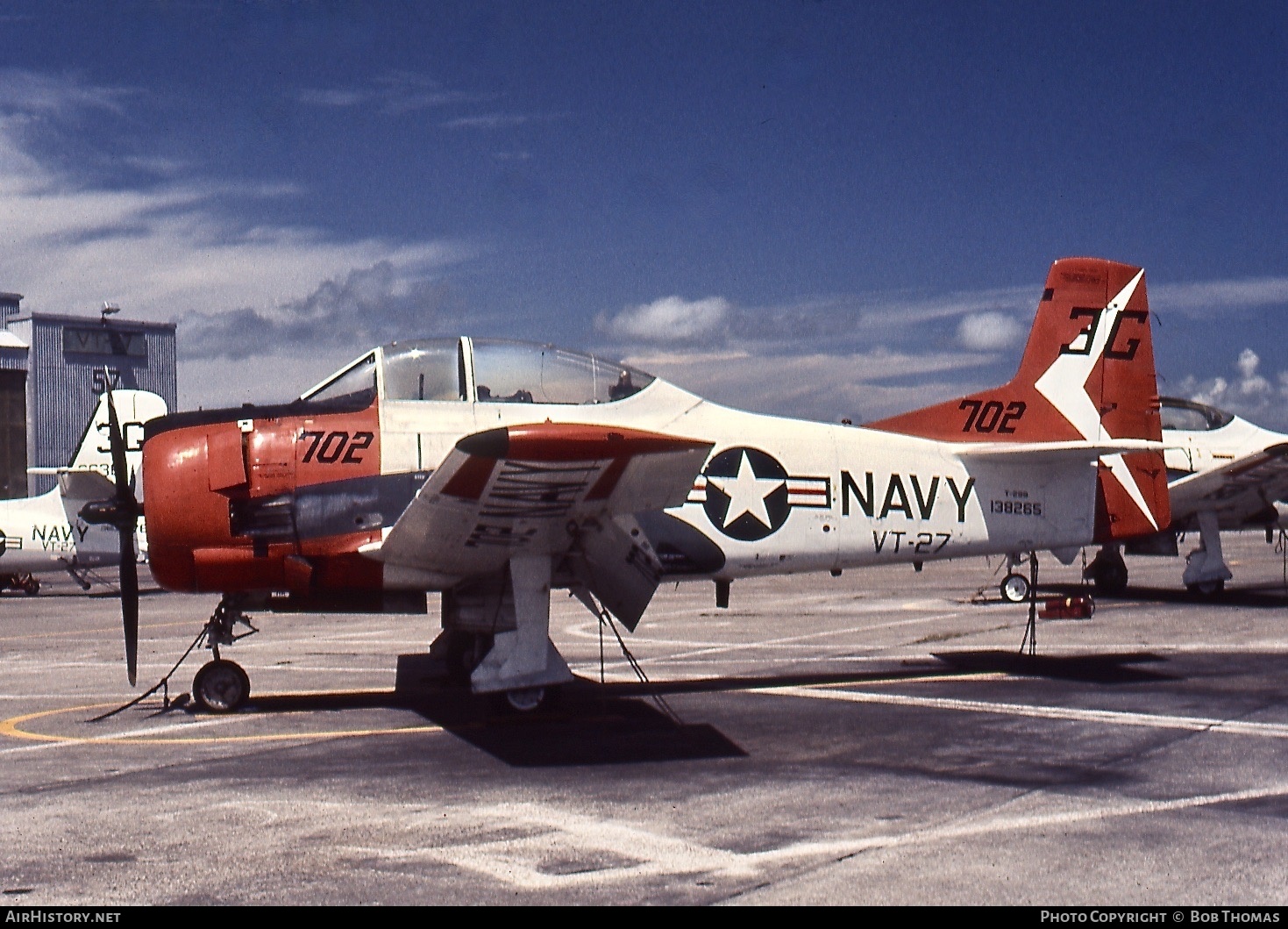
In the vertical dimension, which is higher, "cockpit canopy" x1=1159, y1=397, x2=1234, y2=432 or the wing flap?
"cockpit canopy" x1=1159, y1=397, x2=1234, y2=432

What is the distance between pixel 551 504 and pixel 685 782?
2277 mm

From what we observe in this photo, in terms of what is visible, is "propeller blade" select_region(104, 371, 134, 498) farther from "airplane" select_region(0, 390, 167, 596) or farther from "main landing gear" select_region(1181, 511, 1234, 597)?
"main landing gear" select_region(1181, 511, 1234, 597)

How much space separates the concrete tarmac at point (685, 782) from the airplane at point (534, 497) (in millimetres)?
1125

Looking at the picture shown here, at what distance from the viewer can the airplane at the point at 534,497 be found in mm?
9062

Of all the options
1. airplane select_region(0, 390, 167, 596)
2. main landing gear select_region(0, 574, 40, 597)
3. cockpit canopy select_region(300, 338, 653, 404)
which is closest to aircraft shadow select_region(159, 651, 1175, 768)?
cockpit canopy select_region(300, 338, 653, 404)

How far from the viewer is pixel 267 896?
5461 millimetres

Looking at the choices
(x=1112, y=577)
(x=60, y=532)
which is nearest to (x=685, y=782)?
(x=1112, y=577)

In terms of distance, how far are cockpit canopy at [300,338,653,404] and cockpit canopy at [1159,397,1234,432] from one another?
51.6 ft

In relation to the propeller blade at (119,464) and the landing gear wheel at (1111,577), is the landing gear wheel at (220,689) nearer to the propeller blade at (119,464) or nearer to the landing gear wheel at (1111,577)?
the propeller blade at (119,464)

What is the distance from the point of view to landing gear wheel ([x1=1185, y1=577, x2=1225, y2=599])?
75.1 ft

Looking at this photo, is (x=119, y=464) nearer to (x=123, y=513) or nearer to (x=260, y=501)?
(x=123, y=513)

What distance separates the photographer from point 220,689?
11117mm
